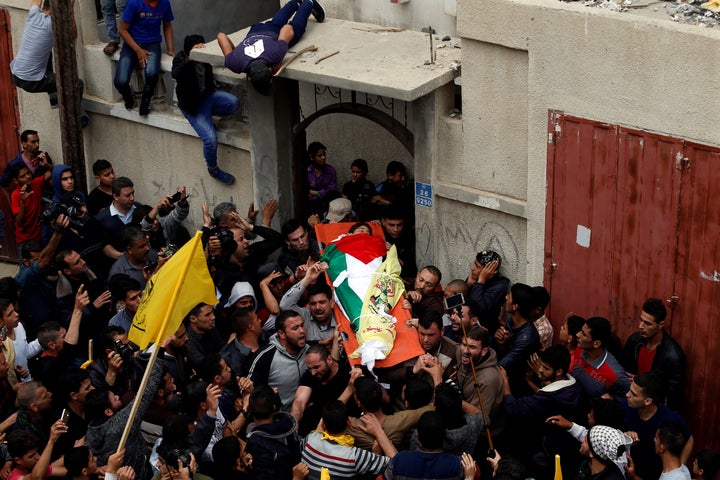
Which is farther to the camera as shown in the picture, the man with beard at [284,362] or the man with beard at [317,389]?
the man with beard at [284,362]

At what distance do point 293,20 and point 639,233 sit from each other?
4.10m

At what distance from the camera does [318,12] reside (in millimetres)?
12328

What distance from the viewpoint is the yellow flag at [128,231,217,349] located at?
9.61m

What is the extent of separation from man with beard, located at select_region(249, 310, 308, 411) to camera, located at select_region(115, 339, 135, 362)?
99 centimetres

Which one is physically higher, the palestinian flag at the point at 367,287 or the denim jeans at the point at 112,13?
the denim jeans at the point at 112,13

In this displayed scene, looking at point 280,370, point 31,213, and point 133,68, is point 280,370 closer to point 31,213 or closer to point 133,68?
point 31,213

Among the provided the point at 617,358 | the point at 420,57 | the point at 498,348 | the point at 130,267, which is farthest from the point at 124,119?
the point at 617,358

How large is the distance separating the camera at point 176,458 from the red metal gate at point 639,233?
12.7 feet

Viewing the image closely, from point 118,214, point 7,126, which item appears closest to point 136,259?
point 118,214

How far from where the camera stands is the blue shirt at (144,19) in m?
13.1

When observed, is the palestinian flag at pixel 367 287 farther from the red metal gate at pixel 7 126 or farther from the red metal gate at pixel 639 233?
the red metal gate at pixel 7 126

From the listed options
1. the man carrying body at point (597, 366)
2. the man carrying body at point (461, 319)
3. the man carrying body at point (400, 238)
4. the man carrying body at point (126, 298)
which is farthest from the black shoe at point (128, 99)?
the man carrying body at point (597, 366)

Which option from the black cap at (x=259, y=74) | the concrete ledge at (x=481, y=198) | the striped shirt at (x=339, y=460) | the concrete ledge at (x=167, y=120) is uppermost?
the black cap at (x=259, y=74)

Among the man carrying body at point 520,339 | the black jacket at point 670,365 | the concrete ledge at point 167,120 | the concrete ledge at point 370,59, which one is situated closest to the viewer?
the black jacket at point 670,365
